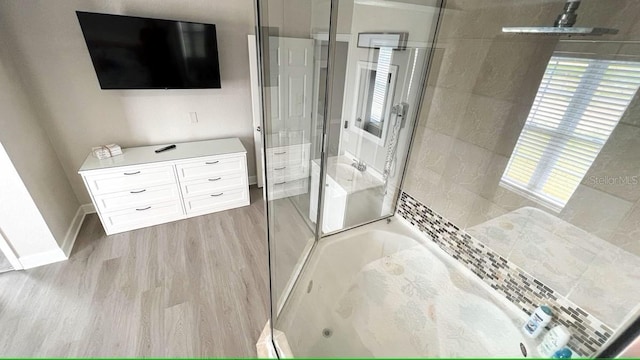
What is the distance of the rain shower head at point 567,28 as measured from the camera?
2.58 ft

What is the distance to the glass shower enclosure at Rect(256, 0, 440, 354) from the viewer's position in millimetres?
1294

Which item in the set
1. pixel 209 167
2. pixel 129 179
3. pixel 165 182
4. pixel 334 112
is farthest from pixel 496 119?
pixel 129 179

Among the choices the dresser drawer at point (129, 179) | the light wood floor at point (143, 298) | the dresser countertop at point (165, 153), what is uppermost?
the dresser countertop at point (165, 153)

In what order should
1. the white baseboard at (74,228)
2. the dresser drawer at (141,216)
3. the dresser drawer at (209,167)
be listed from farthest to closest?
the dresser drawer at (209,167)
the dresser drawer at (141,216)
the white baseboard at (74,228)

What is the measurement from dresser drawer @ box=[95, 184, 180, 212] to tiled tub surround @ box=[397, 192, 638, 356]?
6.65 ft

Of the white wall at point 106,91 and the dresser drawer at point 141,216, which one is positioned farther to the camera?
the dresser drawer at point 141,216

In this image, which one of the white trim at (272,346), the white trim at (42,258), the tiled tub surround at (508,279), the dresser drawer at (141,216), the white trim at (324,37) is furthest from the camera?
the dresser drawer at (141,216)

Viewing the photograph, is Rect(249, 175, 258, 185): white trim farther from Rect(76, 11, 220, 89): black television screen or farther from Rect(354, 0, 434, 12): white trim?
Rect(354, 0, 434, 12): white trim

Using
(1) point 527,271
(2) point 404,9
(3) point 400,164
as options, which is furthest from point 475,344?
(2) point 404,9

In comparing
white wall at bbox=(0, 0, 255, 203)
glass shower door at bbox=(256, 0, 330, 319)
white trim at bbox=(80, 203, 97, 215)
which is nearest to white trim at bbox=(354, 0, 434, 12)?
glass shower door at bbox=(256, 0, 330, 319)

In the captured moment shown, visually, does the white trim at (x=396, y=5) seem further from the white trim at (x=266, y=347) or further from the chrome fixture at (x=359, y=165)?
the white trim at (x=266, y=347)

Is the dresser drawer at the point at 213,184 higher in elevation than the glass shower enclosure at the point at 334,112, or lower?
lower

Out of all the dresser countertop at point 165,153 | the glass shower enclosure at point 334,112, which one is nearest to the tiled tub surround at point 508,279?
the glass shower enclosure at point 334,112

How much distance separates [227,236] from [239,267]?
41 cm
